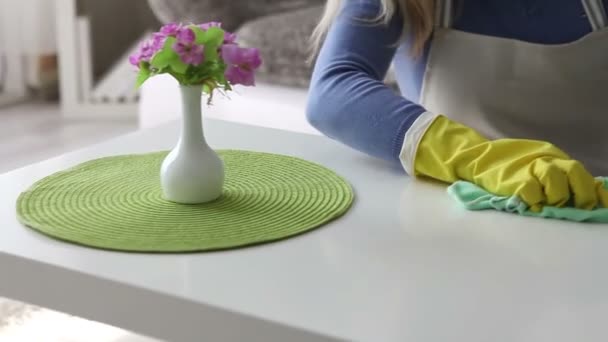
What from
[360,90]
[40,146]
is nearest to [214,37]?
[360,90]

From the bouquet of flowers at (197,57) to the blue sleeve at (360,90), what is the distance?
215mm

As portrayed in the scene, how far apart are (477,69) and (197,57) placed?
478 mm

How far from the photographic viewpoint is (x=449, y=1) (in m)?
1.15

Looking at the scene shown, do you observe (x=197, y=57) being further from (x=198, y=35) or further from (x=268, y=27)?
(x=268, y=27)

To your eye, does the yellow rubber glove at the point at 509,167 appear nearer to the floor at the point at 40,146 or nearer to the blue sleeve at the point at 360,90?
the blue sleeve at the point at 360,90

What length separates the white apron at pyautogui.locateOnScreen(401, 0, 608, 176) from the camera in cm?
111

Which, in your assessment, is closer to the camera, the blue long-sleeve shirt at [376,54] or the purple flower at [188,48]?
the purple flower at [188,48]

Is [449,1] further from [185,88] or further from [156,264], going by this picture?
[156,264]

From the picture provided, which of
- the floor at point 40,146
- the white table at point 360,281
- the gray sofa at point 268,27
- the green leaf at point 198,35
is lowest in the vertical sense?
the floor at point 40,146

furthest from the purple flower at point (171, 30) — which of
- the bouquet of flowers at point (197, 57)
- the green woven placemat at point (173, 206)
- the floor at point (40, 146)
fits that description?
the floor at point (40, 146)

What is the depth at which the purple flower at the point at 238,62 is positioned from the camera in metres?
0.82

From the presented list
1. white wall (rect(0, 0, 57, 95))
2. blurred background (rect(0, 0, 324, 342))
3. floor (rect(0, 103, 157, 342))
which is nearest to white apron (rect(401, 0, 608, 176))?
floor (rect(0, 103, 157, 342))

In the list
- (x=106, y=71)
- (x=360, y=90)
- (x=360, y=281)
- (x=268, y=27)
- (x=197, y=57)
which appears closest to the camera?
(x=360, y=281)

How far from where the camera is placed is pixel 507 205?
2.86ft
